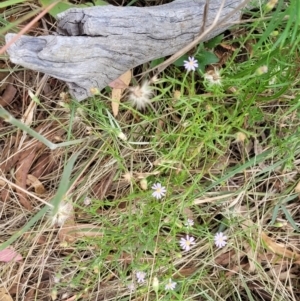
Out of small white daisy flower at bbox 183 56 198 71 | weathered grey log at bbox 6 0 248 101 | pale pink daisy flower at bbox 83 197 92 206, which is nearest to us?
weathered grey log at bbox 6 0 248 101

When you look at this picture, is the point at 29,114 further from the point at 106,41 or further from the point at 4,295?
the point at 4,295

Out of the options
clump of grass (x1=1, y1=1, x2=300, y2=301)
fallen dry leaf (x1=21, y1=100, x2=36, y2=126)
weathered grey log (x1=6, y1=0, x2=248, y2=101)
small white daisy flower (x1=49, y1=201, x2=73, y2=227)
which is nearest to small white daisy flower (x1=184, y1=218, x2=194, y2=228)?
clump of grass (x1=1, y1=1, x2=300, y2=301)

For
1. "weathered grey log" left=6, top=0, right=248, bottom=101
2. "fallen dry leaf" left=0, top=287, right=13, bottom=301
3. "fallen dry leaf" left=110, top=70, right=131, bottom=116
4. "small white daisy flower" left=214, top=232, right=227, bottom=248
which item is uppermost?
A: "weathered grey log" left=6, top=0, right=248, bottom=101

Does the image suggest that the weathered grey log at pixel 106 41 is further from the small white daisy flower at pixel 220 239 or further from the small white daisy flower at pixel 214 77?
the small white daisy flower at pixel 220 239

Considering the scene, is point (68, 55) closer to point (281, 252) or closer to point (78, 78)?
point (78, 78)

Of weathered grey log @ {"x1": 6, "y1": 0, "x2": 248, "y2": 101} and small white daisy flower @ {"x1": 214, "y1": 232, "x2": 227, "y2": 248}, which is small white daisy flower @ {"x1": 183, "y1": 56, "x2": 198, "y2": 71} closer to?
weathered grey log @ {"x1": 6, "y1": 0, "x2": 248, "y2": 101}

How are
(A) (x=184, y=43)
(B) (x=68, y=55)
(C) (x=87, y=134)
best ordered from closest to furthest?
(B) (x=68, y=55)
(A) (x=184, y=43)
(C) (x=87, y=134)

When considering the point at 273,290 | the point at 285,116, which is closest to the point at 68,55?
the point at 285,116
